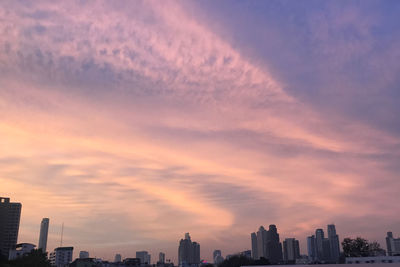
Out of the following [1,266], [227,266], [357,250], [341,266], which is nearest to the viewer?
[341,266]

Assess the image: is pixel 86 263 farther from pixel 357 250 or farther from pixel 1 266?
pixel 357 250

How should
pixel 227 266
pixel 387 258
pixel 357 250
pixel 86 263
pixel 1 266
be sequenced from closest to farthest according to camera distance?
1. pixel 1 266
2. pixel 387 258
3. pixel 357 250
4. pixel 86 263
5. pixel 227 266

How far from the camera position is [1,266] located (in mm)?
79875

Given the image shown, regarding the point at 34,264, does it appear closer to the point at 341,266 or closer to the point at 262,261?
the point at 341,266

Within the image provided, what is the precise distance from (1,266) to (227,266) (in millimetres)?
131376

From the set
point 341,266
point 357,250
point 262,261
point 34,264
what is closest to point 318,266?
point 341,266

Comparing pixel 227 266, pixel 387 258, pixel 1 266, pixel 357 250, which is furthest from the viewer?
pixel 227 266

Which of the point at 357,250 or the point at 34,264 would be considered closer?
the point at 34,264

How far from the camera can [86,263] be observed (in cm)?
17450

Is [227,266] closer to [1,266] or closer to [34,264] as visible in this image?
[34,264]

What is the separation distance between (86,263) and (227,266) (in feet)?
221

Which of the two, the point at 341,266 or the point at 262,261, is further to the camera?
the point at 262,261

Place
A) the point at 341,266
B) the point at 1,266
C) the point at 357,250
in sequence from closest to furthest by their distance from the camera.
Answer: the point at 341,266 < the point at 1,266 < the point at 357,250

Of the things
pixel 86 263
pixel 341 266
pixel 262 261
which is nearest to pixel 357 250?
pixel 262 261
